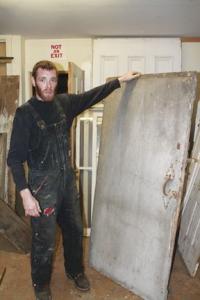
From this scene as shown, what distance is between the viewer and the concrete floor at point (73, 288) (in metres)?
2.31

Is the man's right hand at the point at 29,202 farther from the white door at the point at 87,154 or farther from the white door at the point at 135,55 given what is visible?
the white door at the point at 135,55

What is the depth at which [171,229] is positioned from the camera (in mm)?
2051

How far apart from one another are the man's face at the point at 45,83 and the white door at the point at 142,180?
0.57 metres

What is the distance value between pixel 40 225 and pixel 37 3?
157 cm

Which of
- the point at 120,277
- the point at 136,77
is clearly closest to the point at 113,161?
the point at 136,77

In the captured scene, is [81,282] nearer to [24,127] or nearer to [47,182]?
[47,182]

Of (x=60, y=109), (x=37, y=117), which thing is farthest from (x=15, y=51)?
(x=37, y=117)

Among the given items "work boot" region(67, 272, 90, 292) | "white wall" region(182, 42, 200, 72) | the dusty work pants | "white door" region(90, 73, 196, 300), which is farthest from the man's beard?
"white wall" region(182, 42, 200, 72)

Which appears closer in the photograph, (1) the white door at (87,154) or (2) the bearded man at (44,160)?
(2) the bearded man at (44,160)

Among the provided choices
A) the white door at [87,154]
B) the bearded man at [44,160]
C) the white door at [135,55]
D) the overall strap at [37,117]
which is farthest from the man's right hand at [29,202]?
the white door at [135,55]

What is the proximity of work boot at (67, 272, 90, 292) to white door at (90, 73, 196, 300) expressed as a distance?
0.66 ft

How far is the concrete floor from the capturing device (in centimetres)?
231

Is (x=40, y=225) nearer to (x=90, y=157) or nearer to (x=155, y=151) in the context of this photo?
(x=155, y=151)

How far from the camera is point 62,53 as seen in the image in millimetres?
3662
